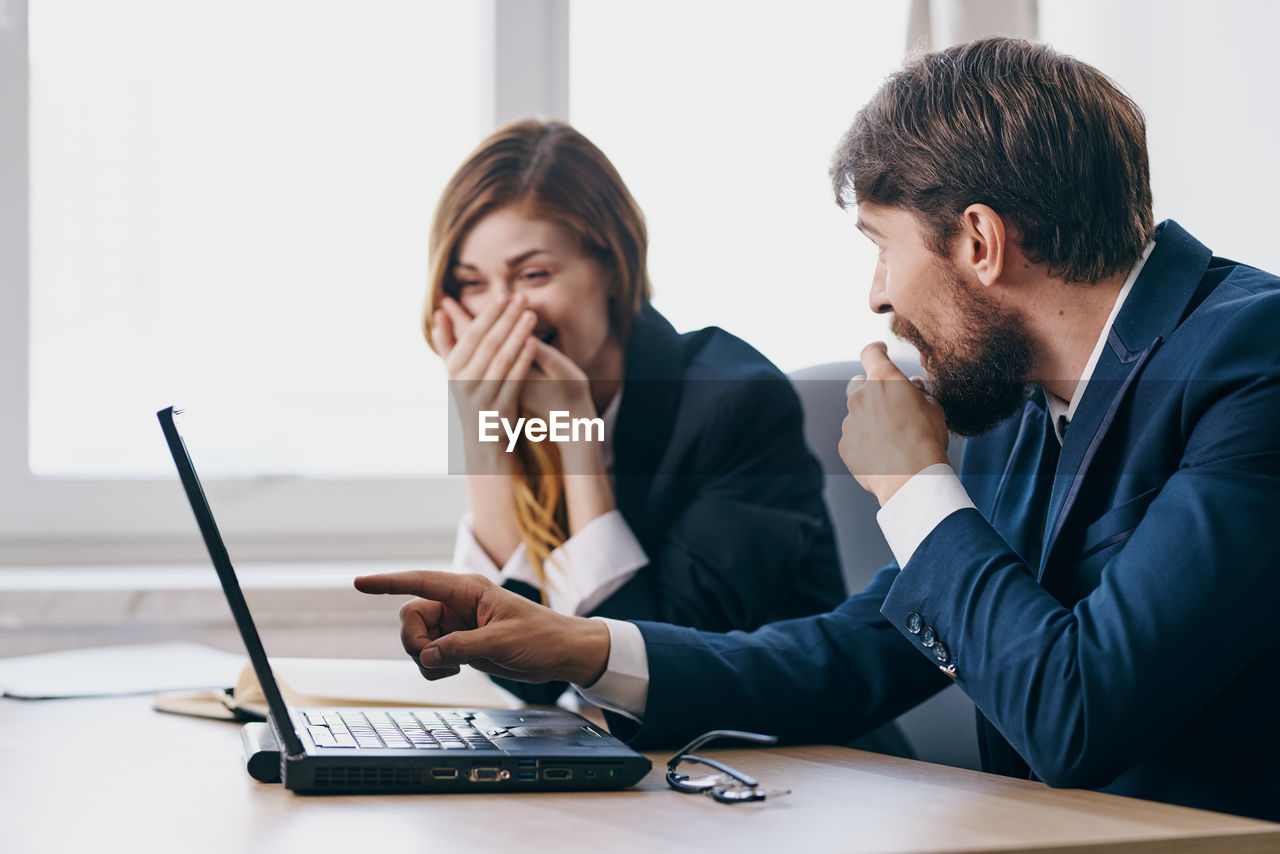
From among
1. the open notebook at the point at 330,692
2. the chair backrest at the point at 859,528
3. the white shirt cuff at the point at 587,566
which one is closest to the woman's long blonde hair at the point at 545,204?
the white shirt cuff at the point at 587,566

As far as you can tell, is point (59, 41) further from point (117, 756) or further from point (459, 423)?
point (117, 756)

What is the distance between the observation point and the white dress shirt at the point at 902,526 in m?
0.76

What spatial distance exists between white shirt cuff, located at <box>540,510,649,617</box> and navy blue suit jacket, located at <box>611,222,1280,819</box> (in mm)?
357

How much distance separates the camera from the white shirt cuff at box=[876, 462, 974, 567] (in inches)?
29.8

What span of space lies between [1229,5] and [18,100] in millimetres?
1688

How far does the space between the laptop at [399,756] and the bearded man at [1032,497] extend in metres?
0.11

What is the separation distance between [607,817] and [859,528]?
2.66ft

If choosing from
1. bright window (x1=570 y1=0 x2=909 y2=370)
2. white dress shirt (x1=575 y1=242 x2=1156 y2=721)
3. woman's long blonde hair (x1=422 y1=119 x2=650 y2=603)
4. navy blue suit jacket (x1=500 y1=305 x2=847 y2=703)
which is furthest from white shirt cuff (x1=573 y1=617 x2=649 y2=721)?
bright window (x1=570 y1=0 x2=909 y2=370)

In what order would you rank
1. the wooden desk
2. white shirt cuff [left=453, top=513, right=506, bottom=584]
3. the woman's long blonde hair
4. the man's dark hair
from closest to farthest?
1. the wooden desk
2. the man's dark hair
3. white shirt cuff [left=453, top=513, right=506, bottom=584]
4. the woman's long blonde hair

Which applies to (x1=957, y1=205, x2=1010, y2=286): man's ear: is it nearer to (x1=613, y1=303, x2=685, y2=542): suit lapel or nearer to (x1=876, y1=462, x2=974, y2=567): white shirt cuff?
(x1=876, y1=462, x2=974, y2=567): white shirt cuff

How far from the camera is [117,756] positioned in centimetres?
76

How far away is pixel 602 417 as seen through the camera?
1.44 m

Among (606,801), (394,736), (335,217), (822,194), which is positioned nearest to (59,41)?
(335,217)

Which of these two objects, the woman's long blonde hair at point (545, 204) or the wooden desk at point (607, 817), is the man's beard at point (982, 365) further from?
the woman's long blonde hair at point (545, 204)
